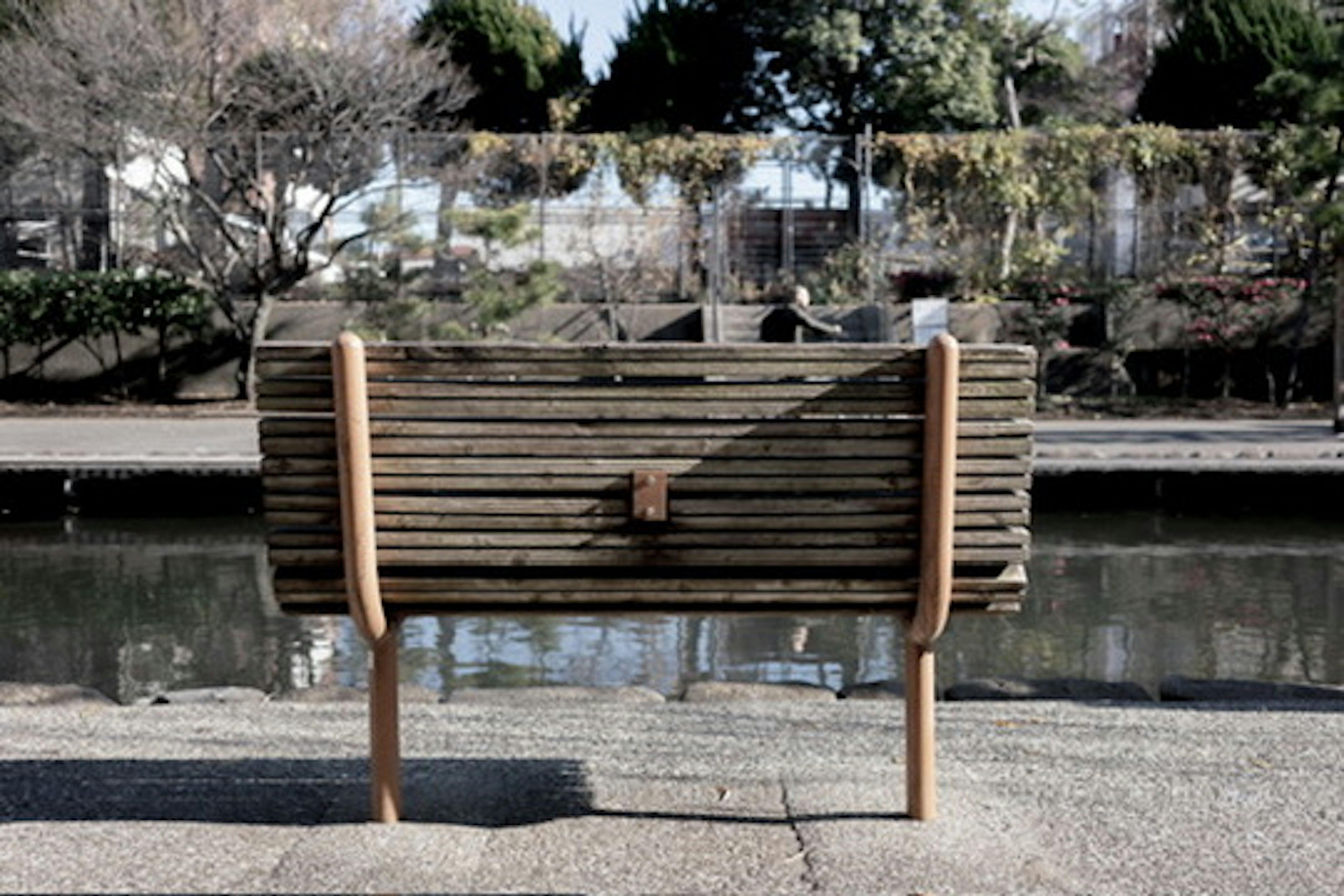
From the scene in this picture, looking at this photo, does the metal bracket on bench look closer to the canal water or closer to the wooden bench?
the wooden bench

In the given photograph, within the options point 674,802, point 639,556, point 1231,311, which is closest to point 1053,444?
point 1231,311

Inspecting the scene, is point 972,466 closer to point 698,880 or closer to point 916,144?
point 698,880

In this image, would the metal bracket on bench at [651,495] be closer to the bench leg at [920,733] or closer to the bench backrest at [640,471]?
the bench backrest at [640,471]

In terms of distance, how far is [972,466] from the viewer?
10.5 ft

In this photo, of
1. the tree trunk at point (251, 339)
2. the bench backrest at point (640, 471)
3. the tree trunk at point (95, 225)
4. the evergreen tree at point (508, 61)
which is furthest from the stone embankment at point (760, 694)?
the evergreen tree at point (508, 61)

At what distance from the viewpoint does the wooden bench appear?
315 centimetres

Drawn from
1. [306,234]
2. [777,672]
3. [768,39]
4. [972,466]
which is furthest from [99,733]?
[768,39]

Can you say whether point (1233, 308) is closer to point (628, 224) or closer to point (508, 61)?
point (628, 224)

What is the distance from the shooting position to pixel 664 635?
818 centimetres

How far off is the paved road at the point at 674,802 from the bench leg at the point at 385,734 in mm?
65

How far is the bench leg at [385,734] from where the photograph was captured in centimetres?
326

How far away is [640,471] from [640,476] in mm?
10

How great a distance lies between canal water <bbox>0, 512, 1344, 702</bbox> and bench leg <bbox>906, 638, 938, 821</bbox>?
2.84 meters

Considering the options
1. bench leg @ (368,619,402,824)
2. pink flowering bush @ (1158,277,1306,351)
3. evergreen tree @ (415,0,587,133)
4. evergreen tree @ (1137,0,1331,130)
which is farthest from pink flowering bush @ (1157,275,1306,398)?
bench leg @ (368,619,402,824)
